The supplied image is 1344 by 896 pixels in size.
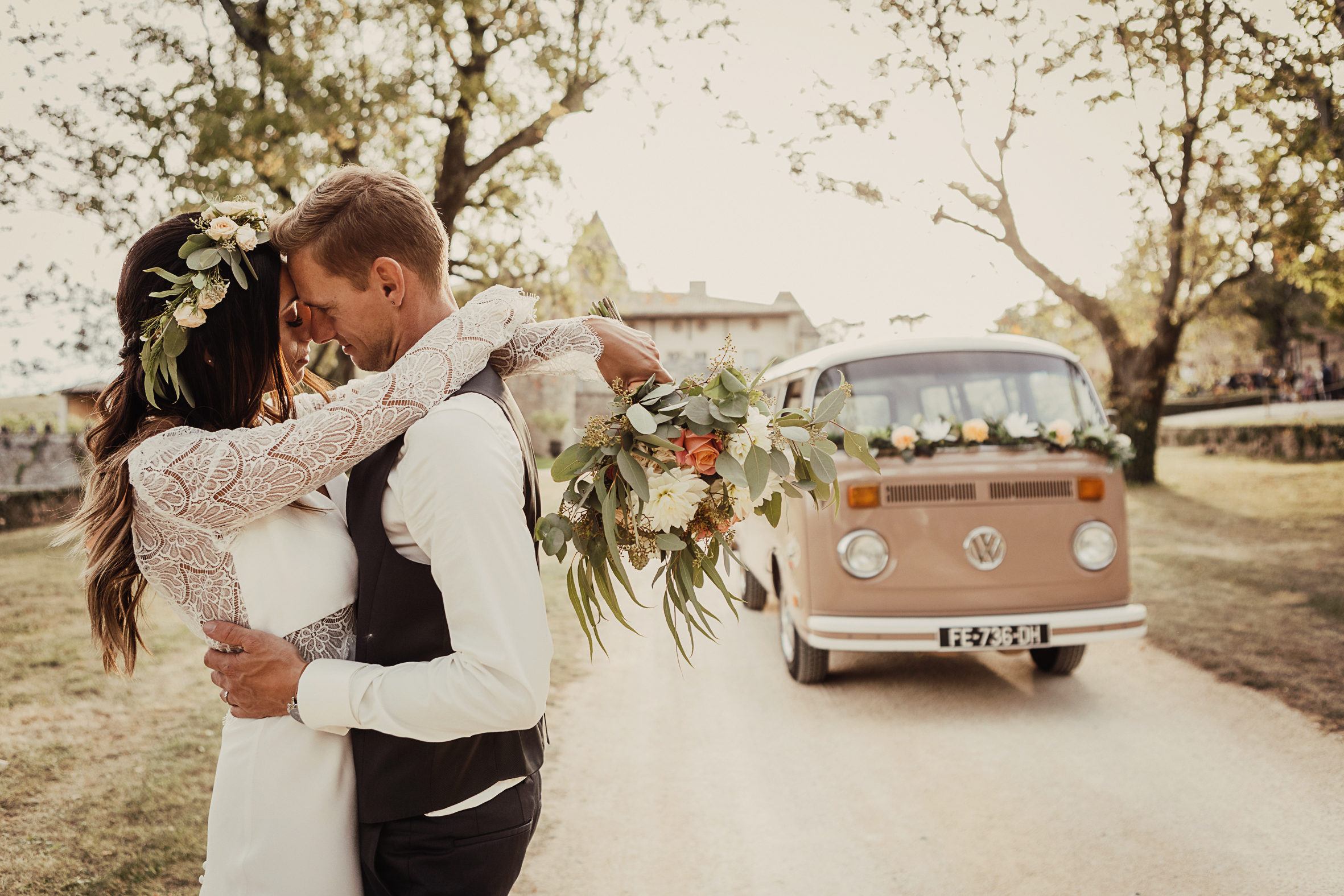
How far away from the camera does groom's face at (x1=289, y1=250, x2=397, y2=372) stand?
6.08ft

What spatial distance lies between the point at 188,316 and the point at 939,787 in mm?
4249

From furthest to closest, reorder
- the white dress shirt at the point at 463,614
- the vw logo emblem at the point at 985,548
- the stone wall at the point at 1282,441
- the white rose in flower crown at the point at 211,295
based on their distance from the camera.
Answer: the stone wall at the point at 1282,441
the vw logo emblem at the point at 985,548
the white rose in flower crown at the point at 211,295
the white dress shirt at the point at 463,614

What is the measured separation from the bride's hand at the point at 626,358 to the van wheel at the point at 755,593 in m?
7.16

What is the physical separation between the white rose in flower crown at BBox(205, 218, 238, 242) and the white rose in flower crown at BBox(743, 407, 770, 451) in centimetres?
117

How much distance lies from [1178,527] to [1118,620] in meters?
9.80

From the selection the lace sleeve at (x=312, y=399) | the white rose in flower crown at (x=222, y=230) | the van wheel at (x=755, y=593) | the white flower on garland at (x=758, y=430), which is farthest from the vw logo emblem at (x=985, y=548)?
the white rose in flower crown at (x=222, y=230)

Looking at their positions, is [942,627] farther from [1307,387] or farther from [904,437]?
[1307,387]

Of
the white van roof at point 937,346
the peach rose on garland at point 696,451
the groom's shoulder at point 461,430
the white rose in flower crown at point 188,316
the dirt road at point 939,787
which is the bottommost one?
the dirt road at point 939,787

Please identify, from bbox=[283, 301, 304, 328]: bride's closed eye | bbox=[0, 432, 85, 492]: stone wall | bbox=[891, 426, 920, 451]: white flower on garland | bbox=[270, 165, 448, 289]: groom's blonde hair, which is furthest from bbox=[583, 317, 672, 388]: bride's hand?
bbox=[0, 432, 85, 492]: stone wall

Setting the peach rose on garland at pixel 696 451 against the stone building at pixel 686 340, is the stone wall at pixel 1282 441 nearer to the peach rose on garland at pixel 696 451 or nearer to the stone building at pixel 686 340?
the stone building at pixel 686 340

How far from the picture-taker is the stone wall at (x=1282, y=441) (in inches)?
831

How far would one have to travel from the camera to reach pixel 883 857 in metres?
3.81

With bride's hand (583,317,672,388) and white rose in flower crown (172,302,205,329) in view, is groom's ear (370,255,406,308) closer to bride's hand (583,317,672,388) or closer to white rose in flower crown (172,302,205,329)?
white rose in flower crown (172,302,205,329)

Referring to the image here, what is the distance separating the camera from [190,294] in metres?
1.73
